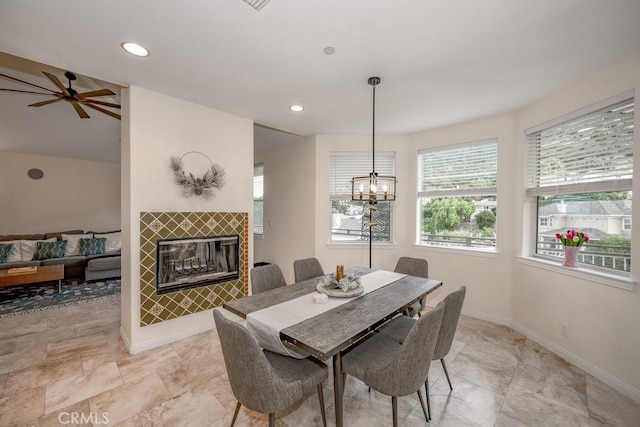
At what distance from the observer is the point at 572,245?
260 centimetres

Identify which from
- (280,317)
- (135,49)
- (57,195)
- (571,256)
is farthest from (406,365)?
(57,195)

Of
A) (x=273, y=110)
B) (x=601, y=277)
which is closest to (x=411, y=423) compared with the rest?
(x=601, y=277)

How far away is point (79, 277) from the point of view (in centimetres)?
511

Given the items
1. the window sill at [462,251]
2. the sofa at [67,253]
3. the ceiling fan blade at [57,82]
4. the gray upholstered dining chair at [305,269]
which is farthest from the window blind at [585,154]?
the sofa at [67,253]

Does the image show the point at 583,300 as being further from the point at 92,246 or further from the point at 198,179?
the point at 92,246

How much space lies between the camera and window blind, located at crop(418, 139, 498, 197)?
3523 millimetres

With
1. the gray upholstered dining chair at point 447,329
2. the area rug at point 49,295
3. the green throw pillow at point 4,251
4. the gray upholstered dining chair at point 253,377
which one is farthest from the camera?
the green throw pillow at point 4,251

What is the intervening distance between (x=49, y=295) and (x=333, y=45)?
18.5ft

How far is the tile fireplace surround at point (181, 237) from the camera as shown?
8.86 ft

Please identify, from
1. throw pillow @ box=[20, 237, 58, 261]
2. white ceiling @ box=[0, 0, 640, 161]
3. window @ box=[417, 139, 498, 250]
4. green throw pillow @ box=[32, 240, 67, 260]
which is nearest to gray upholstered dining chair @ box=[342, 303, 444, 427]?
white ceiling @ box=[0, 0, 640, 161]

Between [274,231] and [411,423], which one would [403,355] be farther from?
[274,231]

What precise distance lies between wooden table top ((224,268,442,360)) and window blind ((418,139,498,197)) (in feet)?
5.83

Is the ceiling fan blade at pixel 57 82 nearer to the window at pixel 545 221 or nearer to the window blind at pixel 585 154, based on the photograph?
the window blind at pixel 585 154

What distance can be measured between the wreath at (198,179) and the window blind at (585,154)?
12.1ft
